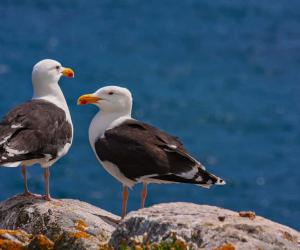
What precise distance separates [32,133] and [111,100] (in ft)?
3.74

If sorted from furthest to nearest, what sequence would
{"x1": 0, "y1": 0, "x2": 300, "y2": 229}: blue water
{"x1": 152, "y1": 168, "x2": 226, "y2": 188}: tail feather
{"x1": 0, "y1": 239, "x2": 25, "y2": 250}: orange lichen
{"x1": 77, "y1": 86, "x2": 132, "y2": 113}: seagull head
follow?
{"x1": 0, "y1": 0, "x2": 300, "y2": 229}: blue water < {"x1": 77, "y1": 86, "x2": 132, "y2": 113}: seagull head < {"x1": 152, "y1": 168, "x2": 226, "y2": 188}: tail feather < {"x1": 0, "y1": 239, "x2": 25, "y2": 250}: orange lichen

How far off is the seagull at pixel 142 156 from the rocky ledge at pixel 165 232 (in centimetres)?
125

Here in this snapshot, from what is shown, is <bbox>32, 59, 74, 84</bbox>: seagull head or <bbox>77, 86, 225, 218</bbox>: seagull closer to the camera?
<bbox>77, 86, 225, 218</bbox>: seagull

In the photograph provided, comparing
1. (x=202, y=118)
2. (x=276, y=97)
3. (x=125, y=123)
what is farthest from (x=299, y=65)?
(x=125, y=123)

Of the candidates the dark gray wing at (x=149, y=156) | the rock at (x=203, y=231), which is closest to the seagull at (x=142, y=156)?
the dark gray wing at (x=149, y=156)

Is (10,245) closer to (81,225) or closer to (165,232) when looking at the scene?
(81,225)

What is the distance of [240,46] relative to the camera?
6325 cm

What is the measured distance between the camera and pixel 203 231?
9.47 metres

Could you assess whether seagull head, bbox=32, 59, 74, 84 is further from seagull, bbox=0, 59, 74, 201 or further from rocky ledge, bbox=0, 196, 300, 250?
rocky ledge, bbox=0, 196, 300, 250

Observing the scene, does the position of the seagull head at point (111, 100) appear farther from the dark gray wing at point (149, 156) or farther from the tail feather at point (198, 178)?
the tail feather at point (198, 178)

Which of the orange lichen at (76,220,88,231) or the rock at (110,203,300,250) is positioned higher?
the rock at (110,203,300,250)

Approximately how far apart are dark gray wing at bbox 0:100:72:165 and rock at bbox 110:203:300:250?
274 cm

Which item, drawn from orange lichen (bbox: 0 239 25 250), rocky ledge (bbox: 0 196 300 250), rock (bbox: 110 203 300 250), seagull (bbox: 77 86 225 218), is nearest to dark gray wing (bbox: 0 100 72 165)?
seagull (bbox: 77 86 225 218)

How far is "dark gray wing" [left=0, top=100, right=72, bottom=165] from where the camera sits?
12.3 meters
